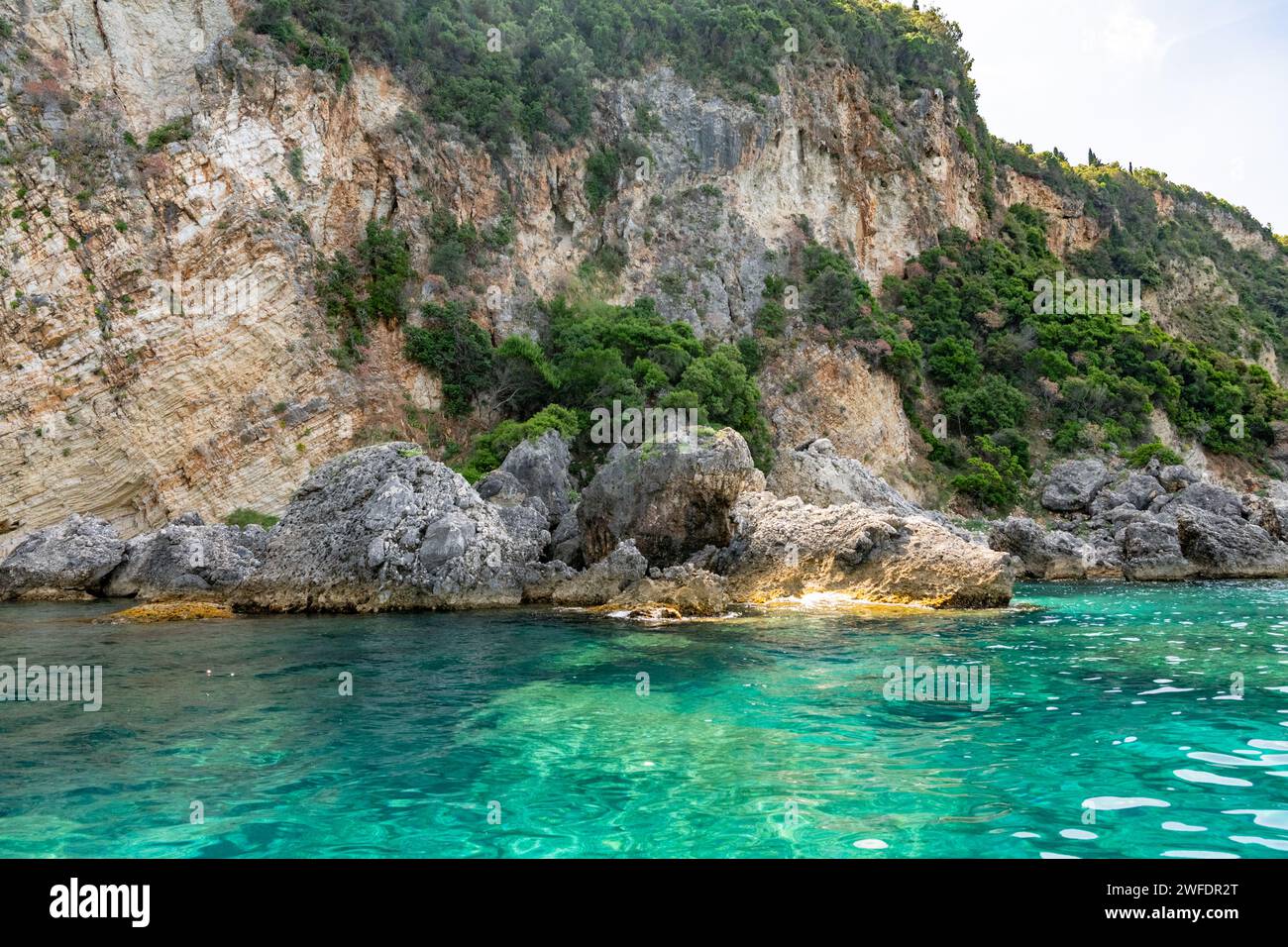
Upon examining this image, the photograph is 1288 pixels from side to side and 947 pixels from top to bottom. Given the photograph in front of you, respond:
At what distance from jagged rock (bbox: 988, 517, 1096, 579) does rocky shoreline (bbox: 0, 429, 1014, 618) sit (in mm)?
10438

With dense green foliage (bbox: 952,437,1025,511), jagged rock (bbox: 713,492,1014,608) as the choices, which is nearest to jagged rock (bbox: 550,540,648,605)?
jagged rock (bbox: 713,492,1014,608)

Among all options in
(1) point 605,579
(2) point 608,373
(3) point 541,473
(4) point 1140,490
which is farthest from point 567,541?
(4) point 1140,490

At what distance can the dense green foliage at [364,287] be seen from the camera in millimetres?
32219

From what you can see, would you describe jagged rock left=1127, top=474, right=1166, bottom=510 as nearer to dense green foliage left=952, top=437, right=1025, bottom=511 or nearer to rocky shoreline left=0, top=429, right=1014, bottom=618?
dense green foliage left=952, top=437, right=1025, bottom=511

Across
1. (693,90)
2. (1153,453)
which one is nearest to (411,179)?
(693,90)

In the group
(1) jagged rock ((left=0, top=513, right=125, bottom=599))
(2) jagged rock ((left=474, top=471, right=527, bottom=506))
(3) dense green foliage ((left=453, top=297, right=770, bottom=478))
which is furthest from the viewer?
(3) dense green foliage ((left=453, top=297, right=770, bottom=478))

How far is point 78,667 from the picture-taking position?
447 inches

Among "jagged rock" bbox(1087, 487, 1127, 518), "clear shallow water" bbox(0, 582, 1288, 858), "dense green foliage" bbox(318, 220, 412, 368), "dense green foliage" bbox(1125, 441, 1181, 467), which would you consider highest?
"dense green foliage" bbox(318, 220, 412, 368)

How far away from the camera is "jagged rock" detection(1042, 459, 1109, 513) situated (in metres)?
37.8

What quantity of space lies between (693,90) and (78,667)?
4350 centimetres

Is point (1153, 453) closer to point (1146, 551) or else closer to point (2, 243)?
point (1146, 551)

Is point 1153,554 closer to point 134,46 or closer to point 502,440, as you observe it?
point 502,440

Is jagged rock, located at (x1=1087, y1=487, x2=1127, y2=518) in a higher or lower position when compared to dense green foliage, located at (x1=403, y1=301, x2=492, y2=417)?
lower
